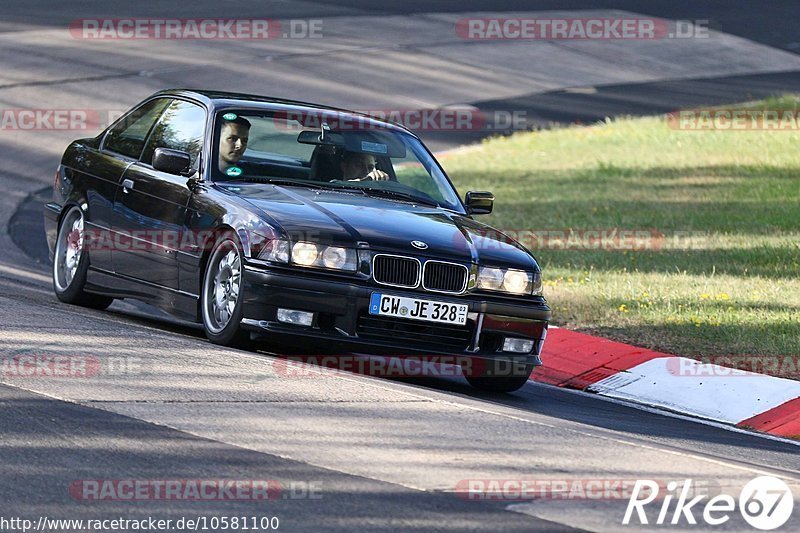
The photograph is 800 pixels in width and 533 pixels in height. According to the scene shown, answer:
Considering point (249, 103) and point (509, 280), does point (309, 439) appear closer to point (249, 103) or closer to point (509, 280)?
point (509, 280)

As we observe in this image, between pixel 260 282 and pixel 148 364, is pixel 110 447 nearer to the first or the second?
pixel 148 364

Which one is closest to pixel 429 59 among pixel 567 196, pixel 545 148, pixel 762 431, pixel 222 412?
pixel 545 148

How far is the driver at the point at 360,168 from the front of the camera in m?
9.89

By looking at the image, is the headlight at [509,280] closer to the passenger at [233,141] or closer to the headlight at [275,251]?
the headlight at [275,251]

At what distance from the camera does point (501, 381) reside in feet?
30.9

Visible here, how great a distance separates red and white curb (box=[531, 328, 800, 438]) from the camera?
958 cm

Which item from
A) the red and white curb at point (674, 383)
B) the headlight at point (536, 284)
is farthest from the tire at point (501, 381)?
the red and white curb at point (674, 383)

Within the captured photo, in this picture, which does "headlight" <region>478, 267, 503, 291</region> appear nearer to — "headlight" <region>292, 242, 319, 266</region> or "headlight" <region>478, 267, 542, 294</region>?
"headlight" <region>478, 267, 542, 294</region>

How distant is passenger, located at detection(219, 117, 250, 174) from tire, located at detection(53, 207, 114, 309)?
1532 millimetres

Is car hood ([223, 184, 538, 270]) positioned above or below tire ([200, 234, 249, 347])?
above

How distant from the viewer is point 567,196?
742 inches

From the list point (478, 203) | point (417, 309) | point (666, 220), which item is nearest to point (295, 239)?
point (417, 309)

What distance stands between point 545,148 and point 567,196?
4430 mm

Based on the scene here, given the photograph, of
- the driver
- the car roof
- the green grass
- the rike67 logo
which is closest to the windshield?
the driver
